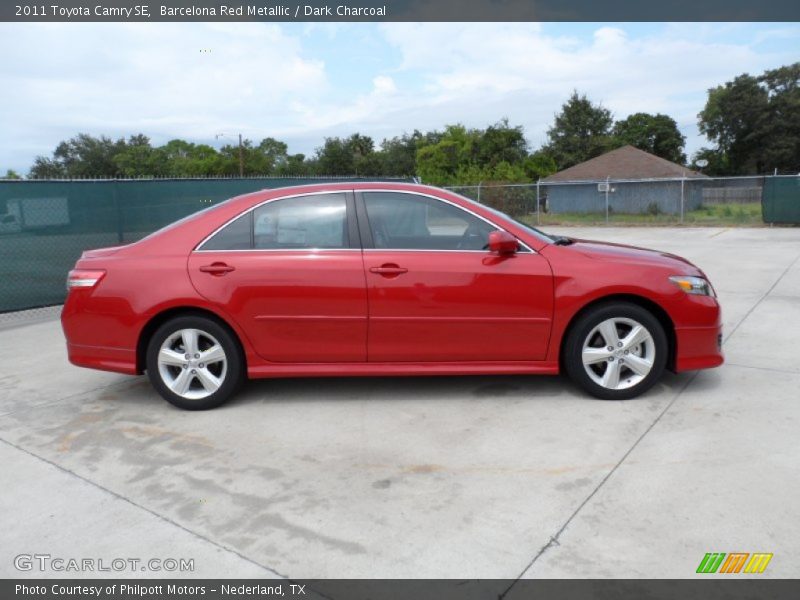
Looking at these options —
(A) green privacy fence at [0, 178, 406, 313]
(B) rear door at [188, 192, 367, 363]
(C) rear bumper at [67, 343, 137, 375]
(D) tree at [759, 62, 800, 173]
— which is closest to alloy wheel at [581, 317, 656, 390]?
(B) rear door at [188, 192, 367, 363]

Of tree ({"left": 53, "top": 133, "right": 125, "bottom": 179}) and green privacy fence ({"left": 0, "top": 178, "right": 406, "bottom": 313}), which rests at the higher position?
tree ({"left": 53, "top": 133, "right": 125, "bottom": 179})

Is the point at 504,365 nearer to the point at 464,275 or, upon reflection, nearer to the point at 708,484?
the point at 464,275

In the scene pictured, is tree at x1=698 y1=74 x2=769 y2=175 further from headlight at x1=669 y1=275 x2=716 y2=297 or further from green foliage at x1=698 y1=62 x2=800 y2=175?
headlight at x1=669 y1=275 x2=716 y2=297

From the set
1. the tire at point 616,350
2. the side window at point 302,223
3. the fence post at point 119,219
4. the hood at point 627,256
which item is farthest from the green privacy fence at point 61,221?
the tire at point 616,350

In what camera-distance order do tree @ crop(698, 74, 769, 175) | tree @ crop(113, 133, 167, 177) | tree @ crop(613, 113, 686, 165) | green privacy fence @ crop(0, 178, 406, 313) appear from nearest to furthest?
green privacy fence @ crop(0, 178, 406, 313), tree @ crop(698, 74, 769, 175), tree @ crop(613, 113, 686, 165), tree @ crop(113, 133, 167, 177)

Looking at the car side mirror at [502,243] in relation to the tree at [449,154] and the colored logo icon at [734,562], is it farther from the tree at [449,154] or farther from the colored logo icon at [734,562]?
the tree at [449,154]

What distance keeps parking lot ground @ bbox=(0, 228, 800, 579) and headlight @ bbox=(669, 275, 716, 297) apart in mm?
753

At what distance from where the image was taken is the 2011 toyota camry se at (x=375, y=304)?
4375 millimetres

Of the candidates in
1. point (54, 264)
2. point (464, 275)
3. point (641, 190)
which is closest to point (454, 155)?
point (641, 190)

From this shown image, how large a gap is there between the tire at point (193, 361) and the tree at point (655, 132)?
69087 millimetres

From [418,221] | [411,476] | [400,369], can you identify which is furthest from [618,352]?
[411,476]

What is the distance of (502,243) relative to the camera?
433cm

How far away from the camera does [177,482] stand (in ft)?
11.3

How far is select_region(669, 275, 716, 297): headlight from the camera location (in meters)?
4.42
